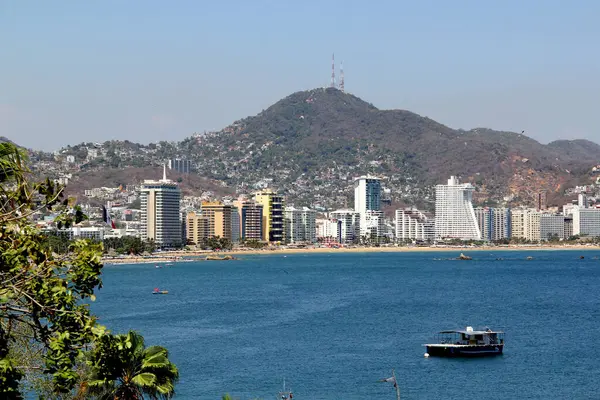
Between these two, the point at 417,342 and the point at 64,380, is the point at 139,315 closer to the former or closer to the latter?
the point at 417,342

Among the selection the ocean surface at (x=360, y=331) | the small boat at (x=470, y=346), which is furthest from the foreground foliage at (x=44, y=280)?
the small boat at (x=470, y=346)

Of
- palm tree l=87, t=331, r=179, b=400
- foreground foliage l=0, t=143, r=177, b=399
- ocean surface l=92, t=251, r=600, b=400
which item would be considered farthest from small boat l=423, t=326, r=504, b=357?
foreground foliage l=0, t=143, r=177, b=399

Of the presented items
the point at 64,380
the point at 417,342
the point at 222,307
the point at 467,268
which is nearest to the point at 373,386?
the point at 417,342

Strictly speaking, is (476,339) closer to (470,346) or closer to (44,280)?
(470,346)

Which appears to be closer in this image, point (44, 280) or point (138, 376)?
point (44, 280)

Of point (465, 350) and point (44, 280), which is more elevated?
point (44, 280)

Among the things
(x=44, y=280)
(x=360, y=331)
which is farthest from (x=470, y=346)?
(x=44, y=280)

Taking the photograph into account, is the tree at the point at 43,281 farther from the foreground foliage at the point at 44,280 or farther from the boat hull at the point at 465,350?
the boat hull at the point at 465,350
